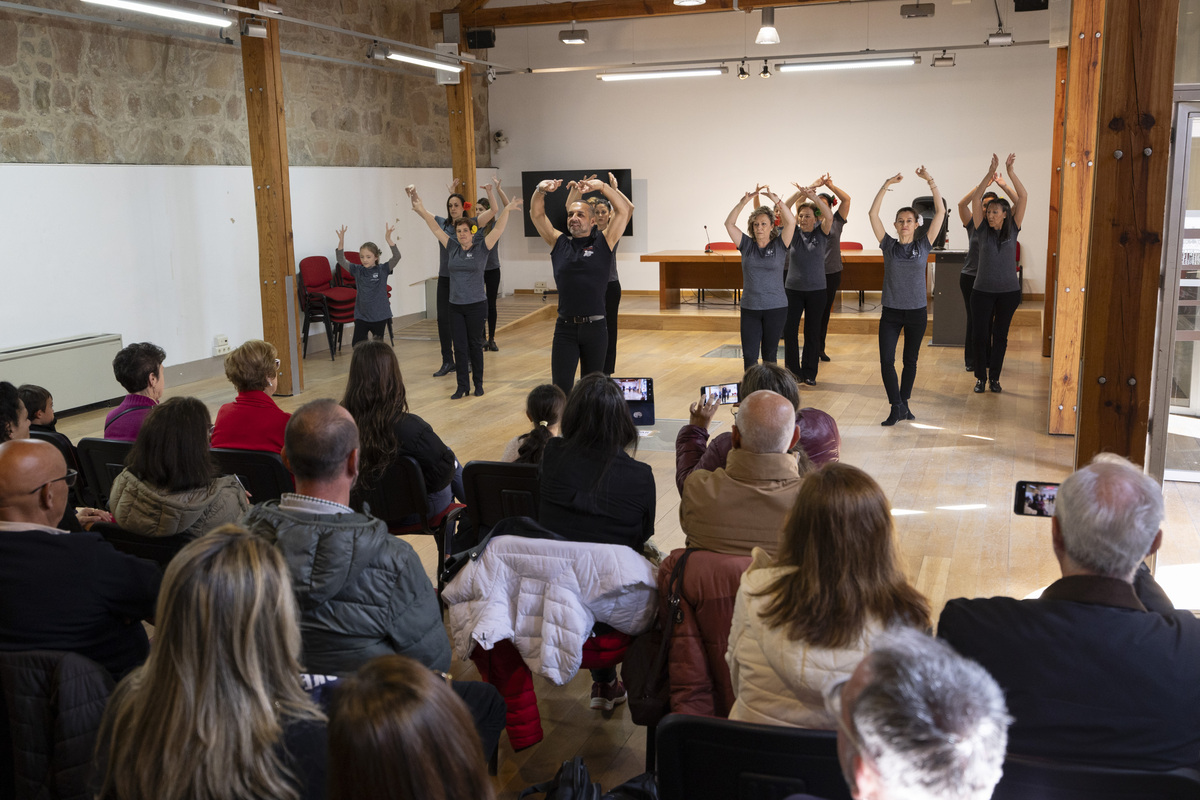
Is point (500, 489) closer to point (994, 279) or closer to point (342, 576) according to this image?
point (342, 576)

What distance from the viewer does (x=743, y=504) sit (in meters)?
2.47

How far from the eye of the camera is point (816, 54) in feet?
40.6

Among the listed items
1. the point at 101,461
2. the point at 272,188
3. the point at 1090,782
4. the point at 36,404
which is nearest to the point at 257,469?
the point at 101,461

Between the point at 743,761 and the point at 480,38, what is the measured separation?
12652mm

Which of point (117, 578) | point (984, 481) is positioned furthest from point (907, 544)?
point (117, 578)

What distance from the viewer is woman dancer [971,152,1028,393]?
7227 mm

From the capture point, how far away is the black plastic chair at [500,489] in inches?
126

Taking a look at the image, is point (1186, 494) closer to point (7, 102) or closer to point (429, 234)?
point (7, 102)

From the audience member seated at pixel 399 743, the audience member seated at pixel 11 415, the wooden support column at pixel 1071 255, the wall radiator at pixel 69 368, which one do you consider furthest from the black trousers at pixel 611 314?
the audience member seated at pixel 399 743

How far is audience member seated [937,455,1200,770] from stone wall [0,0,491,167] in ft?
25.5

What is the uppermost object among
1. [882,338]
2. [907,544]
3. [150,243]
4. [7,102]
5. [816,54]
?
[816,54]

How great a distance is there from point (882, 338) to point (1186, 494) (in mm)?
2423

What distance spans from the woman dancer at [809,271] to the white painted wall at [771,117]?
4.79 meters

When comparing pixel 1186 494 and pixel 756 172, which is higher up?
pixel 756 172
